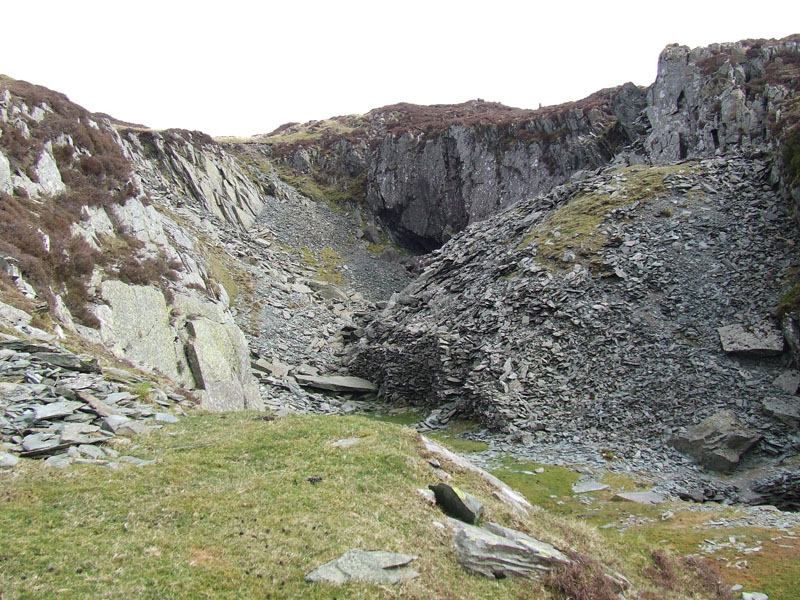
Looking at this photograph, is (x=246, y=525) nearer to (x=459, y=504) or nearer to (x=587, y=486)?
(x=459, y=504)

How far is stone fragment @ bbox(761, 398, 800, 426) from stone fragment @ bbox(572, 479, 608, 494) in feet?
42.5

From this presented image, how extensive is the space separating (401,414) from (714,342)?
25.7m

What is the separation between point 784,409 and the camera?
3241cm

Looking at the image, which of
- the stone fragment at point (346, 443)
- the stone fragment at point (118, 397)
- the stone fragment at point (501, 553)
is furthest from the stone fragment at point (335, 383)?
the stone fragment at point (501, 553)

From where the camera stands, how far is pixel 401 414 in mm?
46938

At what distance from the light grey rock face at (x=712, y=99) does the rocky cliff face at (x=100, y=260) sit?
58238mm

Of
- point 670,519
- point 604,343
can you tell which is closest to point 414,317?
point 604,343

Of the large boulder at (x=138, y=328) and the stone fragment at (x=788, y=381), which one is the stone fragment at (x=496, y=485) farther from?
the stone fragment at (x=788, y=381)

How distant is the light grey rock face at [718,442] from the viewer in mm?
30516

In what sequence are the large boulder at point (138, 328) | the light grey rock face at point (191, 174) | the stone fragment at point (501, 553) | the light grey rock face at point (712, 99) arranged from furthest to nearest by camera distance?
the light grey rock face at point (191, 174), the light grey rock face at point (712, 99), the large boulder at point (138, 328), the stone fragment at point (501, 553)

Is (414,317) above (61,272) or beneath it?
beneath

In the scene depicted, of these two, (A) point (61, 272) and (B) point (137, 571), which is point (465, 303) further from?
(B) point (137, 571)

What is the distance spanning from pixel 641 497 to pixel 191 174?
83.7 metres

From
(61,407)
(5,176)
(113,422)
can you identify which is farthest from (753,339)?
(5,176)
